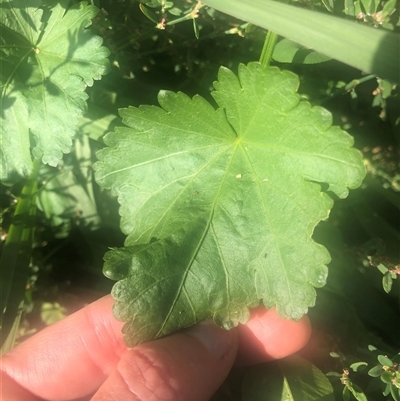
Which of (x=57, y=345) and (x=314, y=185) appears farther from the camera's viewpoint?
(x=57, y=345)

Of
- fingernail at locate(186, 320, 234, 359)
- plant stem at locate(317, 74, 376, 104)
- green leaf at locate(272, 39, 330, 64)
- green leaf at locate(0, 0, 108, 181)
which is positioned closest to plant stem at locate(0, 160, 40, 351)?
green leaf at locate(0, 0, 108, 181)

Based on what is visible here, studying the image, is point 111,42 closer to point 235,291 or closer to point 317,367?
point 235,291

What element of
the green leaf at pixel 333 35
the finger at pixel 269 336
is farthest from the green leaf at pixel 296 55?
the finger at pixel 269 336

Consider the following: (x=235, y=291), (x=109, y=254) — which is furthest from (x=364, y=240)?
(x=109, y=254)

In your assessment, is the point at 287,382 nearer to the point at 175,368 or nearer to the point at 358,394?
the point at 358,394

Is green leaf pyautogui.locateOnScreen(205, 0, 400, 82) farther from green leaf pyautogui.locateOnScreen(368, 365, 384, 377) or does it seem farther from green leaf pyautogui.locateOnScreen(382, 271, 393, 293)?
green leaf pyautogui.locateOnScreen(368, 365, 384, 377)

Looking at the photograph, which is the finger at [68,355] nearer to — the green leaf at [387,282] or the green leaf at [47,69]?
the green leaf at [47,69]

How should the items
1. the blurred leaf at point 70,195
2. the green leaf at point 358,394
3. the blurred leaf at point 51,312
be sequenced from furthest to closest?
the blurred leaf at point 51,312 < the blurred leaf at point 70,195 < the green leaf at point 358,394

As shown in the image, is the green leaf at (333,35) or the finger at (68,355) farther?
the finger at (68,355)
